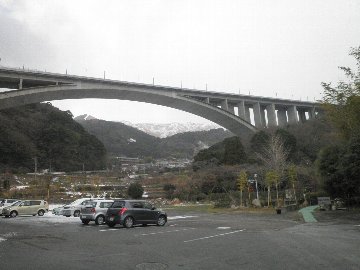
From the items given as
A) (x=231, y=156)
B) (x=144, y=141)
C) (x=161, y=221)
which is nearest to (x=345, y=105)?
(x=161, y=221)

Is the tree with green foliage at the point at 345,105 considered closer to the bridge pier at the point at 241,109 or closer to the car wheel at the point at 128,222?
the car wheel at the point at 128,222

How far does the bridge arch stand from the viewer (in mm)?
47188

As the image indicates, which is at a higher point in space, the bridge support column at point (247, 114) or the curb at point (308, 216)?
the bridge support column at point (247, 114)

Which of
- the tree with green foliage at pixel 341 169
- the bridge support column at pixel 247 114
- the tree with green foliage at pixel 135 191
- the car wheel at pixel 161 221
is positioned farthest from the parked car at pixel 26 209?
the bridge support column at pixel 247 114

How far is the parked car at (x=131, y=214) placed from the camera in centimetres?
1620

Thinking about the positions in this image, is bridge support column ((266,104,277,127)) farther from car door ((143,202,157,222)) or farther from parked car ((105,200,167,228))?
parked car ((105,200,167,228))

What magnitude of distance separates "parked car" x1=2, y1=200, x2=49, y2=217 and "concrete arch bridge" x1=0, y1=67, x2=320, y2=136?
70.4 feet

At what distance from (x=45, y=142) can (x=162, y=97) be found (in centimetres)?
3315

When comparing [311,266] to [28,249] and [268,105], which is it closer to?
[28,249]

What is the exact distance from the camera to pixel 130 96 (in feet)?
193

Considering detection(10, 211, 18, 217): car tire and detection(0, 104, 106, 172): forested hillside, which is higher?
detection(0, 104, 106, 172): forested hillside

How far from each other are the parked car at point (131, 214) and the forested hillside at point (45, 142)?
53534mm

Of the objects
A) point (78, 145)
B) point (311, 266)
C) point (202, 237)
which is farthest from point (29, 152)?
point (311, 266)

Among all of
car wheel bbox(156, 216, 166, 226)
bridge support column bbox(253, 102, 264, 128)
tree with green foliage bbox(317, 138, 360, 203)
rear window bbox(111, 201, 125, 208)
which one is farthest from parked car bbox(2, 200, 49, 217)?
bridge support column bbox(253, 102, 264, 128)
